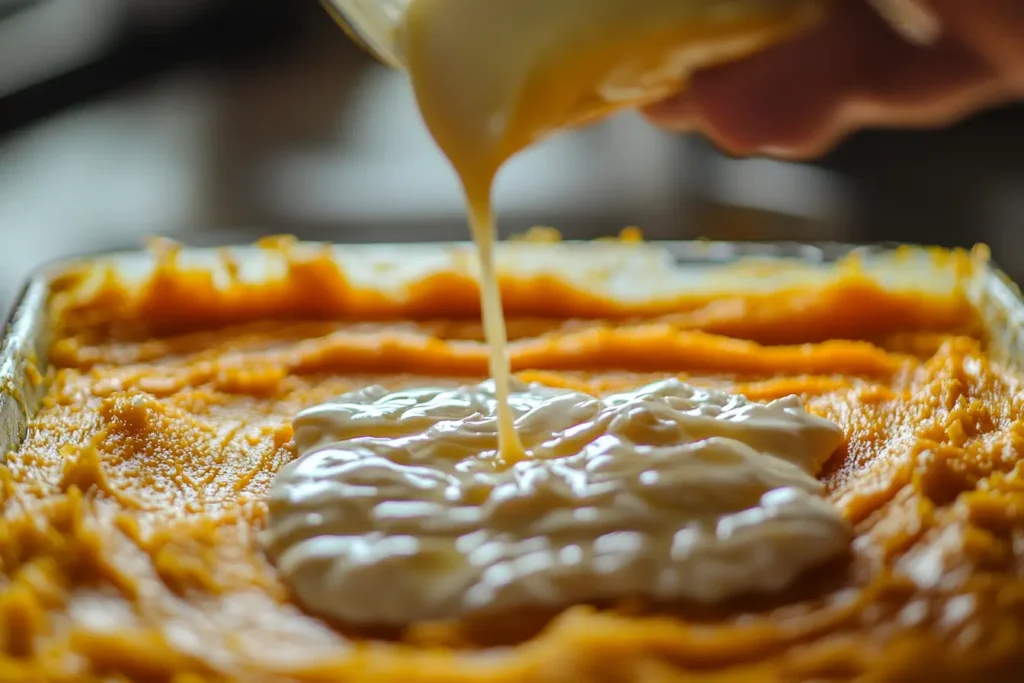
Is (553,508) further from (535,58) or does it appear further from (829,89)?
(829,89)

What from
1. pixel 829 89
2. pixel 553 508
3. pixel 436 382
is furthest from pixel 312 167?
pixel 553 508

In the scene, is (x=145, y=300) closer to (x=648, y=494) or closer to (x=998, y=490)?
(x=648, y=494)

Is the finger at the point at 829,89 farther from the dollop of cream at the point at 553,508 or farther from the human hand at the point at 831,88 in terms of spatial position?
the dollop of cream at the point at 553,508

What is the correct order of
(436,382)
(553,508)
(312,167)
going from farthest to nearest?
1. (312,167)
2. (436,382)
3. (553,508)

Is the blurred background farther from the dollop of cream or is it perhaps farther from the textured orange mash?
the dollop of cream

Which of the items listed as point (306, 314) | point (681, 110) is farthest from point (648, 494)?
point (306, 314)
